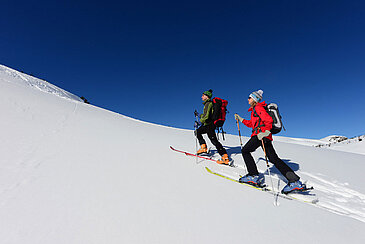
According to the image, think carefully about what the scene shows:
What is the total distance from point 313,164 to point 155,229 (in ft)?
17.9

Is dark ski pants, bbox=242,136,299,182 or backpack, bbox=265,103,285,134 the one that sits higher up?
backpack, bbox=265,103,285,134

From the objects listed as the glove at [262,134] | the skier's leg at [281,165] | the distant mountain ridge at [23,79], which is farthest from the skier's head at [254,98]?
the distant mountain ridge at [23,79]

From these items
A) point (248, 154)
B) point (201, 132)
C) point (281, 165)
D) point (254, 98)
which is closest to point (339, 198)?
point (281, 165)

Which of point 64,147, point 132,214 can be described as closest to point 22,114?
point 64,147

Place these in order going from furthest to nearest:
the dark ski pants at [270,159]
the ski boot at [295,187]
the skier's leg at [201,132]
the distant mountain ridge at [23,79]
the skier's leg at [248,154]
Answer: the distant mountain ridge at [23,79] < the skier's leg at [201,132] < the skier's leg at [248,154] < the dark ski pants at [270,159] < the ski boot at [295,187]

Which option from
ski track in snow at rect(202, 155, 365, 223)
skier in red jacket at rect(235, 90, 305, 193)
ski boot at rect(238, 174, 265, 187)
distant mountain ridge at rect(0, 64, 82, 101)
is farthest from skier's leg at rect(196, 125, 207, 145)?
distant mountain ridge at rect(0, 64, 82, 101)

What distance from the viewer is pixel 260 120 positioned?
340 cm

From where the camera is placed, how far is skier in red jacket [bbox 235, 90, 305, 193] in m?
3.12

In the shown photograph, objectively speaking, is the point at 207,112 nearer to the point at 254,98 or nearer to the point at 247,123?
the point at 247,123

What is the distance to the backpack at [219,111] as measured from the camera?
15.4 ft

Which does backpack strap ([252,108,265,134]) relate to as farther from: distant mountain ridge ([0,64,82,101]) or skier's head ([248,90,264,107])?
→ distant mountain ridge ([0,64,82,101])

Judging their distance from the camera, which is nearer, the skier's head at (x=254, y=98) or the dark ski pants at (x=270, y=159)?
the dark ski pants at (x=270, y=159)

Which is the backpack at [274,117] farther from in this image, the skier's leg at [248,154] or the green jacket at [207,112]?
the green jacket at [207,112]

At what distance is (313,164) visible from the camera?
5176mm
